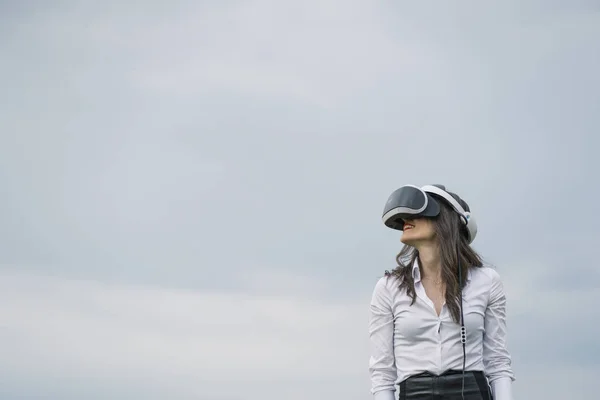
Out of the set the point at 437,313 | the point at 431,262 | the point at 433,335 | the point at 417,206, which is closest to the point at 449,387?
the point at 433,335

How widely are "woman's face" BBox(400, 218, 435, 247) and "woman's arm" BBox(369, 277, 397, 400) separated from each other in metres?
0.52

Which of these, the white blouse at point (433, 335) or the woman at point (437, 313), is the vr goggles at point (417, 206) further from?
the white blouse at point (433, 335)

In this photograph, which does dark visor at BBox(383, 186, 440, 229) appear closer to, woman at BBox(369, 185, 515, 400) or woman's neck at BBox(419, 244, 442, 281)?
woman at BBox(369, 185, 515, 400)

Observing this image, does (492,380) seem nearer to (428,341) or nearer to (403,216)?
(428,341)

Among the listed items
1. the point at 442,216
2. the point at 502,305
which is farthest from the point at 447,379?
the point at 442,216

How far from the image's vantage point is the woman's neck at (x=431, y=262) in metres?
7.35

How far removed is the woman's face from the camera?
288 inches

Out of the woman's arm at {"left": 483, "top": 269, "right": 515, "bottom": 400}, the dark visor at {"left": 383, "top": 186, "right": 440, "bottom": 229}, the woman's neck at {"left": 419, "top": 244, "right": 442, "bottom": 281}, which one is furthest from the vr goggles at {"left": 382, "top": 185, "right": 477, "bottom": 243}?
the woman's arm at {"left": 483, "top": 269, "right": 515, "bottom": 400}

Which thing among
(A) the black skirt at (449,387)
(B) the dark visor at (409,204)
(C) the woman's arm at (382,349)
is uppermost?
(B) the dark visor at (409,204)

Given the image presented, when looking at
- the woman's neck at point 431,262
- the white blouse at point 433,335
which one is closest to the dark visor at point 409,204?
the woman's neck at point 431,262

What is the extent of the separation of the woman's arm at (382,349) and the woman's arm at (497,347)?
2.80ft

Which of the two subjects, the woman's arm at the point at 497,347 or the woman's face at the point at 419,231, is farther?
the woman's face at the point at 419,231

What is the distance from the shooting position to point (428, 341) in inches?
277

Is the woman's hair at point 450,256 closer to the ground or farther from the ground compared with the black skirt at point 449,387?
farther from the ground
